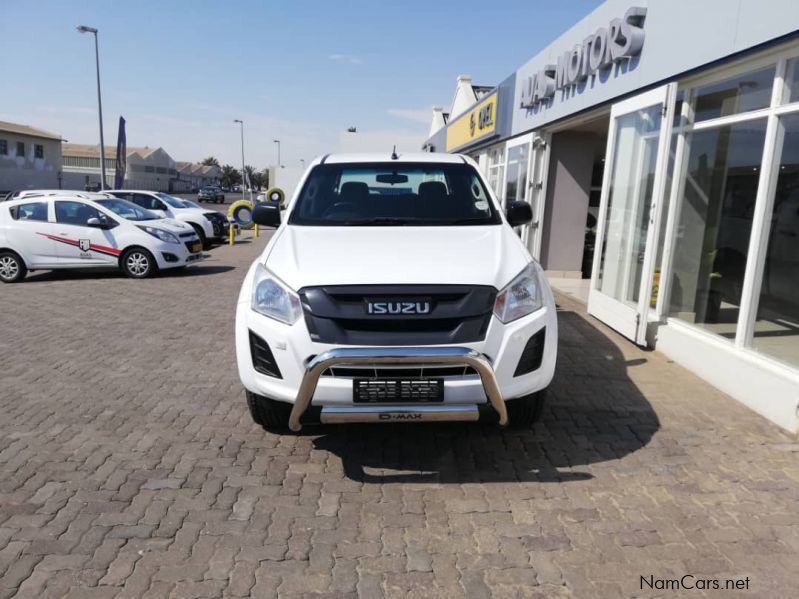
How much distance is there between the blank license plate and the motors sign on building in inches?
209

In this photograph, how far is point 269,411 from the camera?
150 inches

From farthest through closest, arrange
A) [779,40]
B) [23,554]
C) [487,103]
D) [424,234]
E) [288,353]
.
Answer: [487,103] → [779,40] → [424,234] → [288,353] → [23,554]

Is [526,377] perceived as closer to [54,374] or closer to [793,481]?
[793,481]

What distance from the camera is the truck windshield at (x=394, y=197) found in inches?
177

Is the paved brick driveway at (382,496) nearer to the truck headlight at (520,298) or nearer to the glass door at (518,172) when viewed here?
the truck headlight at (520,298)

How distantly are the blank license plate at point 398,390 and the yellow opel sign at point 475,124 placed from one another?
38.2 ft

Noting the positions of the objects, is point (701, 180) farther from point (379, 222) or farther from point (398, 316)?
point (398, 316)

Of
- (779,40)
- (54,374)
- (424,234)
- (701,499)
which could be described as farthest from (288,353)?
(779,40)

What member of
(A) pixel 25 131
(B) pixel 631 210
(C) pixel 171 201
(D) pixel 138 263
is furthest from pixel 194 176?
(B) pixel 631 210

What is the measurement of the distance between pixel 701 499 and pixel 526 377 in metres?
1.15

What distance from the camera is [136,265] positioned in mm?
11500

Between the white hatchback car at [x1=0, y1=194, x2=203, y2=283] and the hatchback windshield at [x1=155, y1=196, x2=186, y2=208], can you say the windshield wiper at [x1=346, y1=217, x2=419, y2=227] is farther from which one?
the hatchback windshield at [x1=155, y1=196, x2=186, y2=208]

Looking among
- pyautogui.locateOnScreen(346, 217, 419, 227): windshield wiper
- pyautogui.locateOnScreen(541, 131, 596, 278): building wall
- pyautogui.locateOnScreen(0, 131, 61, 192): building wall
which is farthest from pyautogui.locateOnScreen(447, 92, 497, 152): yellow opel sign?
pyautogui.locateOnScreen(0, 131, 61, 192): building wall

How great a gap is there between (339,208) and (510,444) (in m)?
2.08
